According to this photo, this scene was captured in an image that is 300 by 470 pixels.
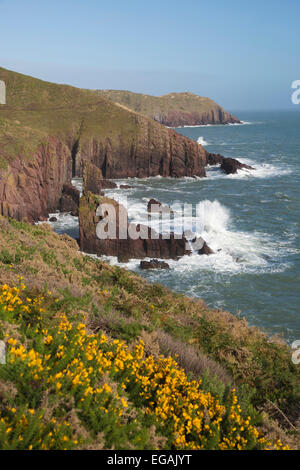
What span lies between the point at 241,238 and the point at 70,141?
37.9 meters

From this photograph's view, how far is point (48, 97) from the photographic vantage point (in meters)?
70.4

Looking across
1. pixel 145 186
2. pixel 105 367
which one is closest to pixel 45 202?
pixel 145 186

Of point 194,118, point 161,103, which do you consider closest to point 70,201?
point 194,118

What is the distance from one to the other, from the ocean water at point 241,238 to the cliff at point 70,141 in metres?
3.69

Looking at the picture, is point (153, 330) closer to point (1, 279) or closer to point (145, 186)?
point (1, 279)

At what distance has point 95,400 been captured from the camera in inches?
155

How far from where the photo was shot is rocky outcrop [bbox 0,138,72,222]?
29781 mm

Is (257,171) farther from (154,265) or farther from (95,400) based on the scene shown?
(95,400)

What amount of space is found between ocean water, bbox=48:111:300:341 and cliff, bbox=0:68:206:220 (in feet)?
12.1

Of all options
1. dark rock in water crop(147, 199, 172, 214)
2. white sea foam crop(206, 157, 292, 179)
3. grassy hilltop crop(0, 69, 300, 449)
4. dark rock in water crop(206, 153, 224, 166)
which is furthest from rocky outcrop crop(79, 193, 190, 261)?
dark rock in water crop(206, 153, 224, 166)

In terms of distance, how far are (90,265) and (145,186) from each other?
1574 inches

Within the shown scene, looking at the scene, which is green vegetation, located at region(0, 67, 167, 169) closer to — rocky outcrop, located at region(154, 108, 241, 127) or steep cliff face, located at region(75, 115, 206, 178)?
steep cliff face, located at region(75, 115, 206, 178)

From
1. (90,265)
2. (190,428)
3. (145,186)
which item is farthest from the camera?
(145,186)

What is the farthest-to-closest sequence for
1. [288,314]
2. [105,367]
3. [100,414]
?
1. [288,314]
2. [105,367]
3. [100,414]
